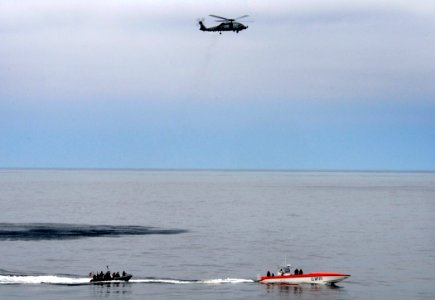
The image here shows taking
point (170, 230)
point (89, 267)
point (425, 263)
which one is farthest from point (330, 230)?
point (89, 267)

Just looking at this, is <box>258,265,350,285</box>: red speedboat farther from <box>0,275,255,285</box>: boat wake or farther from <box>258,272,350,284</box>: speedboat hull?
<box>0,275,255,285</box>: boat wake

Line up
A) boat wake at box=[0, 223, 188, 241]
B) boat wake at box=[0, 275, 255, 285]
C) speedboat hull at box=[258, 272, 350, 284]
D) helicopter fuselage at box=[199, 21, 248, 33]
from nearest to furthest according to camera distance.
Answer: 1. boat wake at box=[0, 275, 255, 285]
2. speedboat hull at box=[258, 272, 350, 284]
3. helicopter fuselage at box=[199, 21, 248, 33]
4. boat wake at box=[0, 223, 188, 241]

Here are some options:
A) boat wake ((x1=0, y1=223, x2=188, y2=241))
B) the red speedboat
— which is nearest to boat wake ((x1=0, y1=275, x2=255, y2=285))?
the red speedboat

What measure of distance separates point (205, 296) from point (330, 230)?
96235 millimetres

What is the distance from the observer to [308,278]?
112875mm

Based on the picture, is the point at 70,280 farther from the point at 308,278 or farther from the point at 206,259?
the point at 308,278

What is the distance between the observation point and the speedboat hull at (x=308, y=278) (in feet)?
367

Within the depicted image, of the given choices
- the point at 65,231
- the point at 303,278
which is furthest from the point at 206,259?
the point at 65,231

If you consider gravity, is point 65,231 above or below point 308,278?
above

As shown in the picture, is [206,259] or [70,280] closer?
[70,280]

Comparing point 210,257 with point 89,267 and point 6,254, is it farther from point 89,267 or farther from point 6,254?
point 6,254

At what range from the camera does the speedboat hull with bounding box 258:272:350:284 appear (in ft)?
367

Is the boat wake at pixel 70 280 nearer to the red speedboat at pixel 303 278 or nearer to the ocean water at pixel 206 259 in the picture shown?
the ocean water at pixel 206 259

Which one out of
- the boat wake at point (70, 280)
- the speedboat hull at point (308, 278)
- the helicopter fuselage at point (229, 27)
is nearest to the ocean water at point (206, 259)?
the boat wake at point (70, 280)
